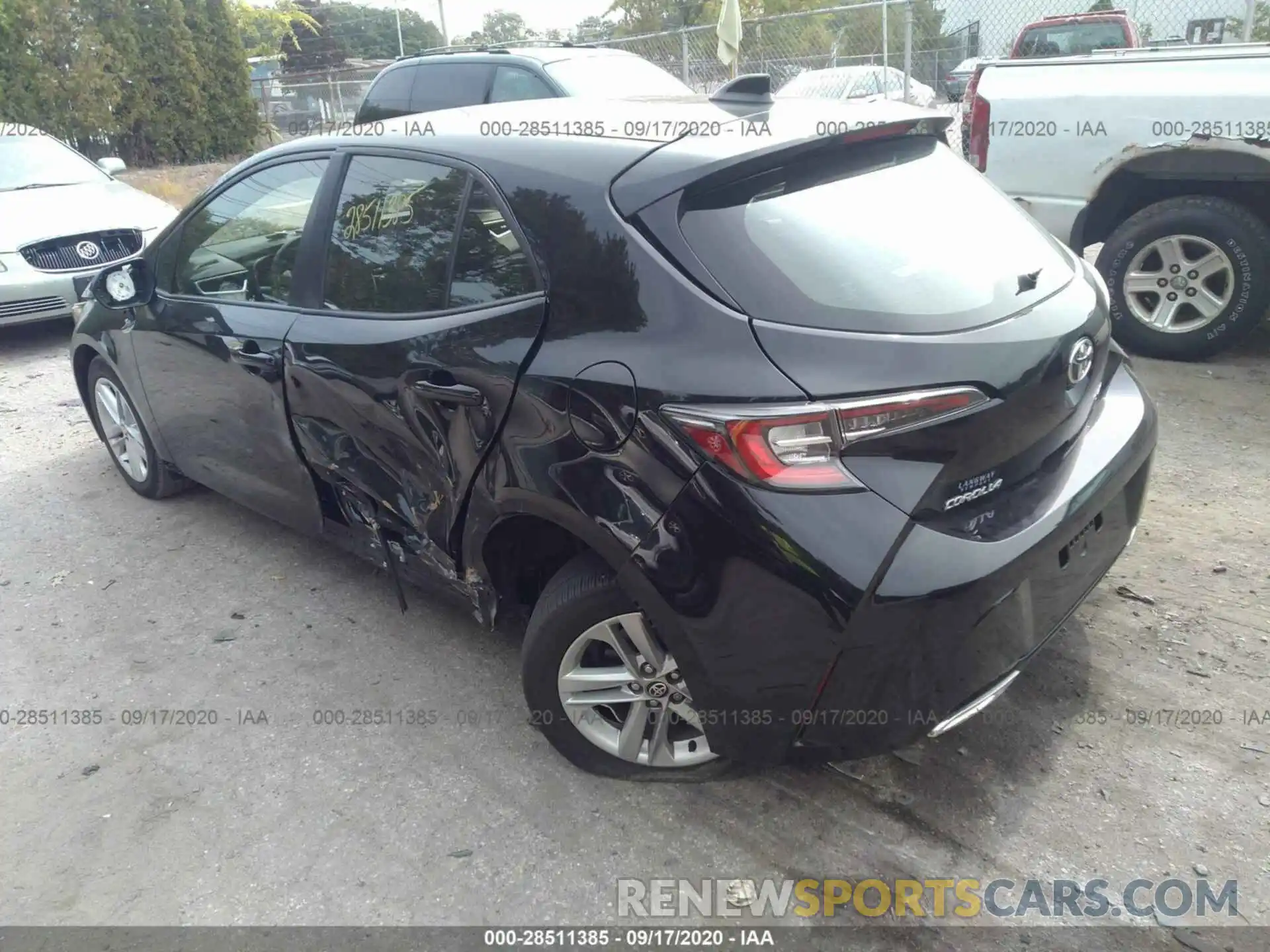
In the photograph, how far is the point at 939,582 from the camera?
2.07 meters

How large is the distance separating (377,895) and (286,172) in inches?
94.3

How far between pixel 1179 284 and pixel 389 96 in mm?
7775

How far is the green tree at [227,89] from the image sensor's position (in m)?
17.9

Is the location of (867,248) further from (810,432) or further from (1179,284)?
(1179,284)

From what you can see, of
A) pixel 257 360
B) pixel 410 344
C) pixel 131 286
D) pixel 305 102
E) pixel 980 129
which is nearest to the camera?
pixel 410 344

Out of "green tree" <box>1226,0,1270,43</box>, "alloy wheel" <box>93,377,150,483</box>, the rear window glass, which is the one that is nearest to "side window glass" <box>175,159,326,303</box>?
"alloy wheel" <box>93,377,150,483</box>

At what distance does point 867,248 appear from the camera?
2.37 meters

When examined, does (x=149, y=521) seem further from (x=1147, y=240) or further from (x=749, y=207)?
(x=1147, y=240)

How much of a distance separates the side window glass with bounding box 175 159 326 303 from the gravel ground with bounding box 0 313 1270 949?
1.19 m

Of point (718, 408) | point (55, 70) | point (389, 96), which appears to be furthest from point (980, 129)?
point (55, 70)

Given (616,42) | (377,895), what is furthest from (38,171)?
(616,42)

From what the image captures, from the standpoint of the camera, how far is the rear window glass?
2.22 meters

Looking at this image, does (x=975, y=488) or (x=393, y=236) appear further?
(x=393, y=236)

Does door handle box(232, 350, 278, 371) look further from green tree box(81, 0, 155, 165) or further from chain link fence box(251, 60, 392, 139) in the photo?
chain link fence box(251, 60, 392, 139)
